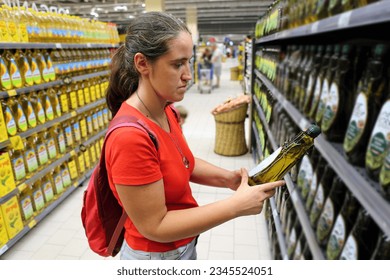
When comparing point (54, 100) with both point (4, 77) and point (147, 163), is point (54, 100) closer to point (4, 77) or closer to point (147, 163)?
point (4, 77)

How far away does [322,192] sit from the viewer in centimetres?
137

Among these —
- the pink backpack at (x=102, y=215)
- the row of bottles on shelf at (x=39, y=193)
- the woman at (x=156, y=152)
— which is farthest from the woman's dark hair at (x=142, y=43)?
the row of bottles on shelf at (x=39, y=193)

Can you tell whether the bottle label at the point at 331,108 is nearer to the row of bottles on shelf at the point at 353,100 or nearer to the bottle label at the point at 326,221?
the row of bottles on shelf at the point at 353,100

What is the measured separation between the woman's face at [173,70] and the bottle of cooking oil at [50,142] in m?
2.46

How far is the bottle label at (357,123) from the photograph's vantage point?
3.31 ft

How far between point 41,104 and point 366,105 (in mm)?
2843

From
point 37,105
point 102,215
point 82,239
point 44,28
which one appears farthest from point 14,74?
point 102,215

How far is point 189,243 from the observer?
1344 millimetres

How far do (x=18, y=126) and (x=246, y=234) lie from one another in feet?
7.16

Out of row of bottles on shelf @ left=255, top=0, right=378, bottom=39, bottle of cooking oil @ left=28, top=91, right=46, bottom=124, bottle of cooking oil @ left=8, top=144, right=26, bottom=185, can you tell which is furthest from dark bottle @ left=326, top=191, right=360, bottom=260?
bottle of cooking oil @ left=28, top=91, right=46, bottom=124

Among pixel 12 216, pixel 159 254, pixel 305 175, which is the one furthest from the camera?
pixel 12 216

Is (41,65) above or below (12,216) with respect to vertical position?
above
